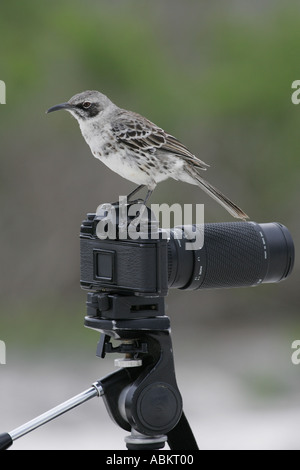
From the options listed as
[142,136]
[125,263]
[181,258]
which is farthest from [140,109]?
[125,263]

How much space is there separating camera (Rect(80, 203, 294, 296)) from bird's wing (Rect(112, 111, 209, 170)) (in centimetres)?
13

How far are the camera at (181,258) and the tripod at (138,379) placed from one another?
3 cm

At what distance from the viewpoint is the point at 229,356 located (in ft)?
12.8

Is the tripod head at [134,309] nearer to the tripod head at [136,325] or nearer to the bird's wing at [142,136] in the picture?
the tripod head at [136,325]

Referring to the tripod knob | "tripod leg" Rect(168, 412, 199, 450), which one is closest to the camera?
the tripod knob

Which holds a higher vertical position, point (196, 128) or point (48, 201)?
point (196, 128)

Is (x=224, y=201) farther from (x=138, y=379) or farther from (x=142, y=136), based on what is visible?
(x=138, y=379)

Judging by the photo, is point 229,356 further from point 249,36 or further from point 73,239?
point 249,36

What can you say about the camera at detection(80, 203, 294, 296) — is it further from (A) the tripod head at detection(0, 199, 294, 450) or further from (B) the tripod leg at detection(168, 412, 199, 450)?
(B) the tripod leg at detection(168, 412, 199, 450)

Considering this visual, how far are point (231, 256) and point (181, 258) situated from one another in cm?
10

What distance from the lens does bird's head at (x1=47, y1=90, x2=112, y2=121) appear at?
1.49 meters

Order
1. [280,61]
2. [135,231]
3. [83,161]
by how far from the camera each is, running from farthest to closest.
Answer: [280,61] → [83,161] → [135,231]

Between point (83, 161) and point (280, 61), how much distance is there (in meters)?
0.96

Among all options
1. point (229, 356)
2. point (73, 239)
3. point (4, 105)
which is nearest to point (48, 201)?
point (73, 239)
